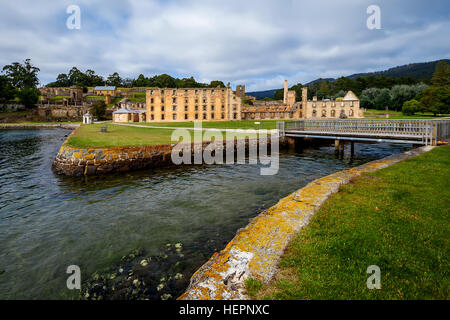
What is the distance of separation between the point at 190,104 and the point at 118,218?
2276 inches

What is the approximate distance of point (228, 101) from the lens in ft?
218

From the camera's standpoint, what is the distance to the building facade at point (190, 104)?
207 ft

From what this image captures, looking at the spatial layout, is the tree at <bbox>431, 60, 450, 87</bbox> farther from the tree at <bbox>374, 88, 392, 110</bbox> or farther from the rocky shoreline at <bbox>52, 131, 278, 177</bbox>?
the rocky shoreline at <bbox>52, 131, 278, 177</bbox>

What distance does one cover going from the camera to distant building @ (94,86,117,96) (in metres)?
130

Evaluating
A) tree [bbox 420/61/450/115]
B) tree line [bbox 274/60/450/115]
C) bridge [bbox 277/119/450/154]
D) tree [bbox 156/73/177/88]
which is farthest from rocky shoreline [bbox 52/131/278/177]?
tree [bbox 156/73/177/88]

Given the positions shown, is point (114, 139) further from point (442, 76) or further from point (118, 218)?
point (442, 76)

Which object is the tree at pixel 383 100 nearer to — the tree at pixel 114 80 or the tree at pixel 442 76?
the tree at pixel 442 76

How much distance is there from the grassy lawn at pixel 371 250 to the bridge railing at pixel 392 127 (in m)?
14.6

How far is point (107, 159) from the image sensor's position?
17797mm

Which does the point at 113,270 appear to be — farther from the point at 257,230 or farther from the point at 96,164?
the point at 96,164

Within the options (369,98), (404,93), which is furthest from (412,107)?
(369,98)

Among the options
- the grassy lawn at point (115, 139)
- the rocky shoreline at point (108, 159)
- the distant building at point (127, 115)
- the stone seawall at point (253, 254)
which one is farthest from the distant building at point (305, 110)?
the stone seawall at point (253, 254)

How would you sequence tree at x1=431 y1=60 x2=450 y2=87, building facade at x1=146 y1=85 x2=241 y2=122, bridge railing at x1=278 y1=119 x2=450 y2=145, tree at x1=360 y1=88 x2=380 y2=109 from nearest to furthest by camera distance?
bridge railing at x1=278 y1=119 x2=450 y2=145 → building facade at x1=146 y1=85 x2=241 y2=122 → tree at x1=431 y1=60 x2=450 y2=87 → tree at x1=360 y1=88 x2=380 y2=109
